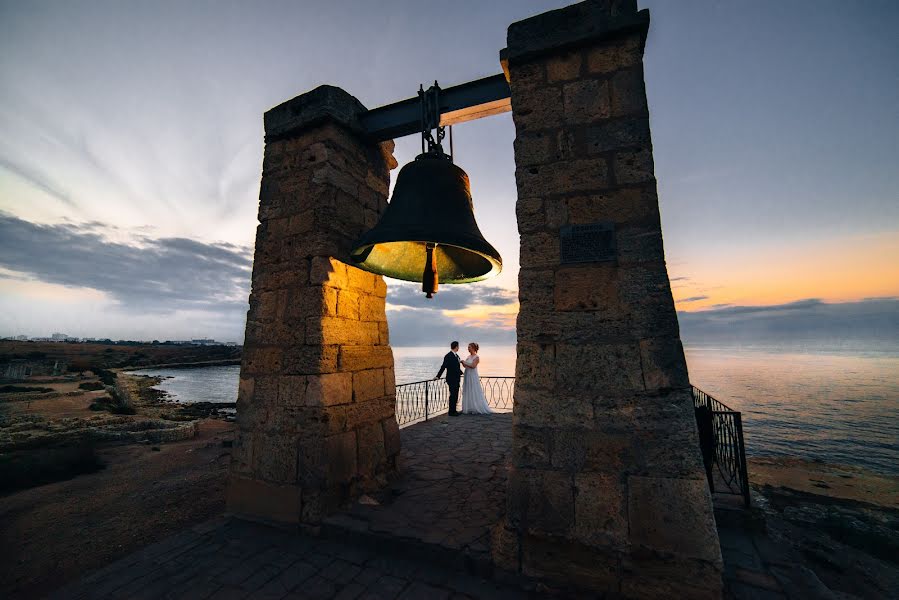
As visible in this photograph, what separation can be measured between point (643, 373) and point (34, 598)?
15.8ft

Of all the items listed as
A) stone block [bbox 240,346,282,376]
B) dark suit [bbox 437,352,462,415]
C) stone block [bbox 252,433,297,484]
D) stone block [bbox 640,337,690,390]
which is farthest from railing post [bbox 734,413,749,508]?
dark suit [bbox 437,352,462,415]

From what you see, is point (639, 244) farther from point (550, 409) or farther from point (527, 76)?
point (527, 76)

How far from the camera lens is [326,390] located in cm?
331

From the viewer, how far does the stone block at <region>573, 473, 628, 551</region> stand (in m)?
2.17

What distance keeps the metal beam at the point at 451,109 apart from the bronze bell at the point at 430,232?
2.63ft

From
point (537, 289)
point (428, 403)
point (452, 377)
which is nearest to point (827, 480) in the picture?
point (452, 377)

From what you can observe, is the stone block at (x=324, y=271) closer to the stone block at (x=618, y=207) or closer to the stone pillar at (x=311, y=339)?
the stone pillar at (x=311, y=339)

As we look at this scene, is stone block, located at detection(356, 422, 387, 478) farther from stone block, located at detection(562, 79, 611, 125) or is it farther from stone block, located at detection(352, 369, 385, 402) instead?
stone block, located at detection(562, 79, 611, 125)

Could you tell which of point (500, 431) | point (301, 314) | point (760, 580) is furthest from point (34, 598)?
point (500, 431)

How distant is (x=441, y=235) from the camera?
7.97ft

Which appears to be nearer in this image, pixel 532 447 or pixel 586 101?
pixel 532 447

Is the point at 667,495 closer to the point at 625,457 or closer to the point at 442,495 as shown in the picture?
the point at 625,457

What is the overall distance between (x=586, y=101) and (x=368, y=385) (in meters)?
3.41

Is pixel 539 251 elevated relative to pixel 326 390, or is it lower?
elevated
